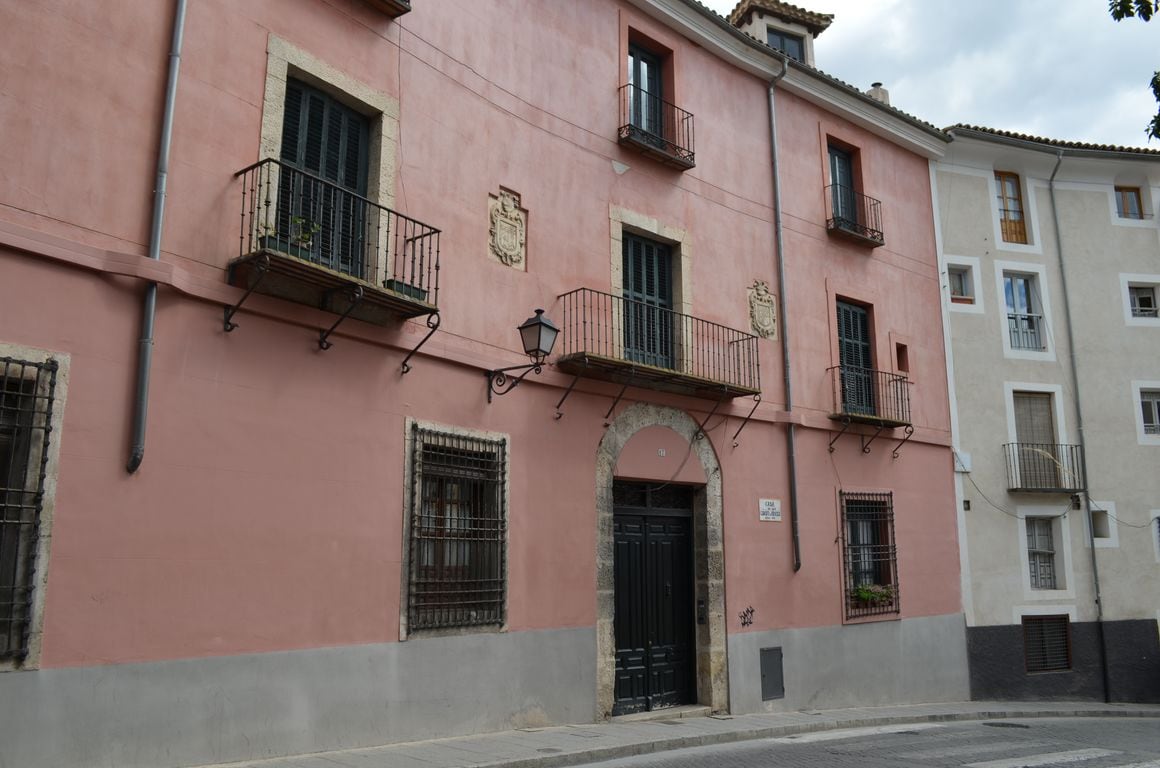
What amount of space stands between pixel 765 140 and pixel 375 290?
26.6ft

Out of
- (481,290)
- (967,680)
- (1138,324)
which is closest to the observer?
(481,290)

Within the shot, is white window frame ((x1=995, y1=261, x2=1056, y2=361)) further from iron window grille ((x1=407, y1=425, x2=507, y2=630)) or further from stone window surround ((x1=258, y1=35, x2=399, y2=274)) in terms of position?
stone window surround ((x1=258, y1=35, x2=399, y2=274))

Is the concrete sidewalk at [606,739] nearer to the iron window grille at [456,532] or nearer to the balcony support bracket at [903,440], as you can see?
the iron window grille at [456,532]

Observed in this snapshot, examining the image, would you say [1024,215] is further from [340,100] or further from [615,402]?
[340,100]

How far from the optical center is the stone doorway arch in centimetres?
1076

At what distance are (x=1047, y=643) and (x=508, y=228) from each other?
12.4 meters

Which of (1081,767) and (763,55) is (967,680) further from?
(763,55)

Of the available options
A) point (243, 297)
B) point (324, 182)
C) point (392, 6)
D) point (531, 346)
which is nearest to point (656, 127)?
point (392, 6)

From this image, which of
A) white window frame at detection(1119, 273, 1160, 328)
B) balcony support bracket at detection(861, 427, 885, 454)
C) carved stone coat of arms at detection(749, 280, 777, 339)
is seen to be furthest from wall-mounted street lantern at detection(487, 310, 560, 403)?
white window frame at detection(1119, 273, 1160, 328)

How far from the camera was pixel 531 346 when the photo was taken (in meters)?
9.52

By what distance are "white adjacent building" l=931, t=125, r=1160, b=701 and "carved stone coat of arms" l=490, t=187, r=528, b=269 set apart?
945 centimetres

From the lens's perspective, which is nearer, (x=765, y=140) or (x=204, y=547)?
(x=204, y=547)

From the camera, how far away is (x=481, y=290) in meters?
10.1

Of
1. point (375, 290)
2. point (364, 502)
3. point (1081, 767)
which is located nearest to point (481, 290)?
point (375, 290)
